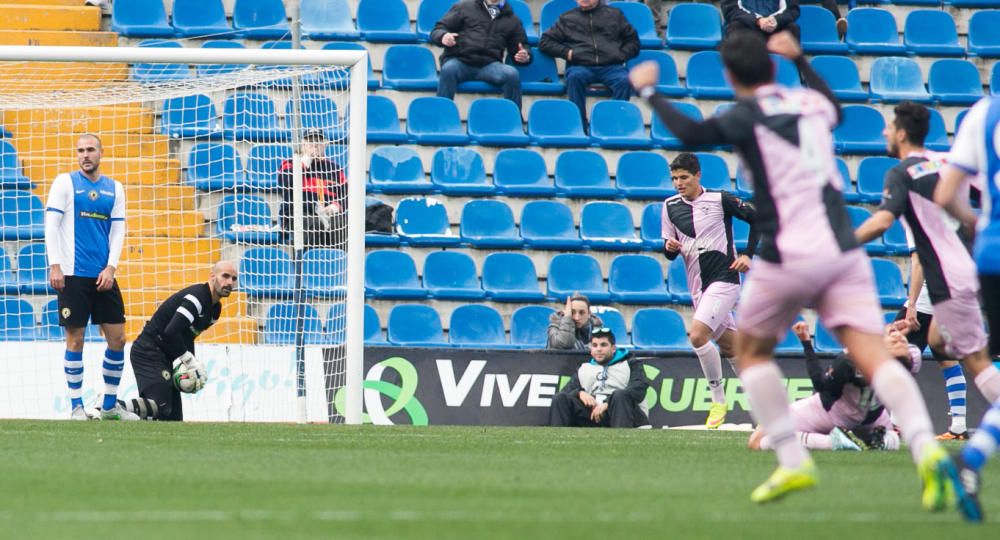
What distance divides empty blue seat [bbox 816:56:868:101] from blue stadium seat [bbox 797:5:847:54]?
0.30m

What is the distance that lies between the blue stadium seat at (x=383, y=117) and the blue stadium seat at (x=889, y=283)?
560 centimetres

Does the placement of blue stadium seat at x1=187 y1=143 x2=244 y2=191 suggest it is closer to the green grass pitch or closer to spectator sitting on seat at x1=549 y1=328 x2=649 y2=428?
spectator sitting on seat at x1=549 y1=328 x2=649 y2=428

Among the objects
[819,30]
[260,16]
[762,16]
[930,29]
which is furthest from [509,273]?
[930,29]

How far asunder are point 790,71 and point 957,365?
622 centimetres

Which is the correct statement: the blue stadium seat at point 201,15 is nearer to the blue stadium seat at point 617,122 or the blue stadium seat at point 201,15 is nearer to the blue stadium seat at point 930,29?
the blue stadium seat at point 617,122

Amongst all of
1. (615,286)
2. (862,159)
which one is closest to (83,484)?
(615,286)

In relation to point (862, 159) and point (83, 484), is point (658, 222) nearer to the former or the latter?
point (862, 159)

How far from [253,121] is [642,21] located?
5.47 m

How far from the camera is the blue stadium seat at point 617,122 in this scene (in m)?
16.8

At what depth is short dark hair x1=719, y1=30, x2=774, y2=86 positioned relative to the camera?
5844 millimetres

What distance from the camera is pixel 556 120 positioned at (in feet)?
55.0

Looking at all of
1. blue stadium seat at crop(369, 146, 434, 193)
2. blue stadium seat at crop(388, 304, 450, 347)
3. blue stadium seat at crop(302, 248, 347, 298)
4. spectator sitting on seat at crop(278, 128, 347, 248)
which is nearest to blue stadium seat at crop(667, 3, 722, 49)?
blue stadium seat at crop(369, 146, 434, 193)

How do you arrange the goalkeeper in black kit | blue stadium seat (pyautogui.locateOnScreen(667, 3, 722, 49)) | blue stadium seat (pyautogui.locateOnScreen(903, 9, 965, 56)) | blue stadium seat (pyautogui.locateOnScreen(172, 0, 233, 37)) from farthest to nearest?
blue stadium seat (pyautogui.locateOnScreen(903, 9, 965, 56))
blue stadium seat (pyautogui.locateOnScreen(667, 3, 722, 49))
blue stadium seat (pyautogui.locateOnScreen(172, 0, 233, 37))
the goalkeeper in black kit

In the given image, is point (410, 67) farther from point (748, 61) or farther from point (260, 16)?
point (748, 61)
